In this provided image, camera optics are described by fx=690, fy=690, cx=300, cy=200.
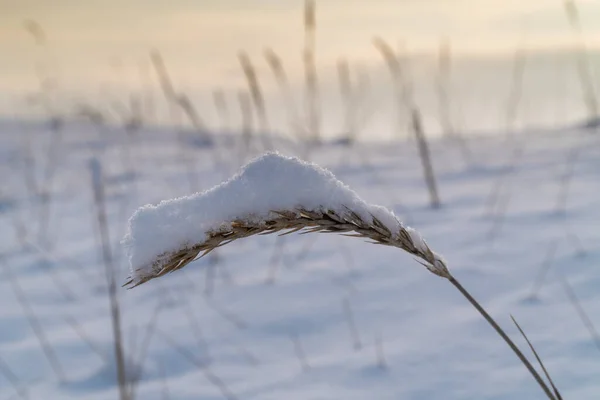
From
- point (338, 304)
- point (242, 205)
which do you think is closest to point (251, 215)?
point (242, 205)

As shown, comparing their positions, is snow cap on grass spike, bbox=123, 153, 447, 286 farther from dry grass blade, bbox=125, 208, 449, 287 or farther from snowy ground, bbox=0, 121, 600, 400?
snowy ground, bbox=0, 121, 600, 400

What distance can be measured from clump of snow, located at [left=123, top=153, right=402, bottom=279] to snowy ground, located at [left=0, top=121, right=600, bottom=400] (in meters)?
0.84

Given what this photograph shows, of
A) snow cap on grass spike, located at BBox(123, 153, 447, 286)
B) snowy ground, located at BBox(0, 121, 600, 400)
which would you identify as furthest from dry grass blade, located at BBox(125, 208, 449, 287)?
snowy ground, located at BBox(0, 121, 600, 400)

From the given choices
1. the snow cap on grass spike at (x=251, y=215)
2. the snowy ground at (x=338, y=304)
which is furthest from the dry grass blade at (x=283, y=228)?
the snowy ground at (x=338, y=304)

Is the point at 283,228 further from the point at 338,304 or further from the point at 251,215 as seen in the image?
the point at 338,304

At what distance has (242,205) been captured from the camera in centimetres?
77

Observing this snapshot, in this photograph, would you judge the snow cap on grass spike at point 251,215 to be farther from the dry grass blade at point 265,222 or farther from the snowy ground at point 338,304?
the snowy ground at point 338,304

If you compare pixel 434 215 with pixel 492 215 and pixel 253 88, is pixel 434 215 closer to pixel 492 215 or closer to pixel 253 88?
pixel 492 215

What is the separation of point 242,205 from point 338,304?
135 centimetres

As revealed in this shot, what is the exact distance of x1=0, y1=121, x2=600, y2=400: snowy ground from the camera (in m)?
1.60

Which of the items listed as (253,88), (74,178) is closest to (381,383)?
(253,88)

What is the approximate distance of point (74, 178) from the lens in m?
4.48

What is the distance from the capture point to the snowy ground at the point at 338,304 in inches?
62.9

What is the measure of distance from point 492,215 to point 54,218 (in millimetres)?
2215
